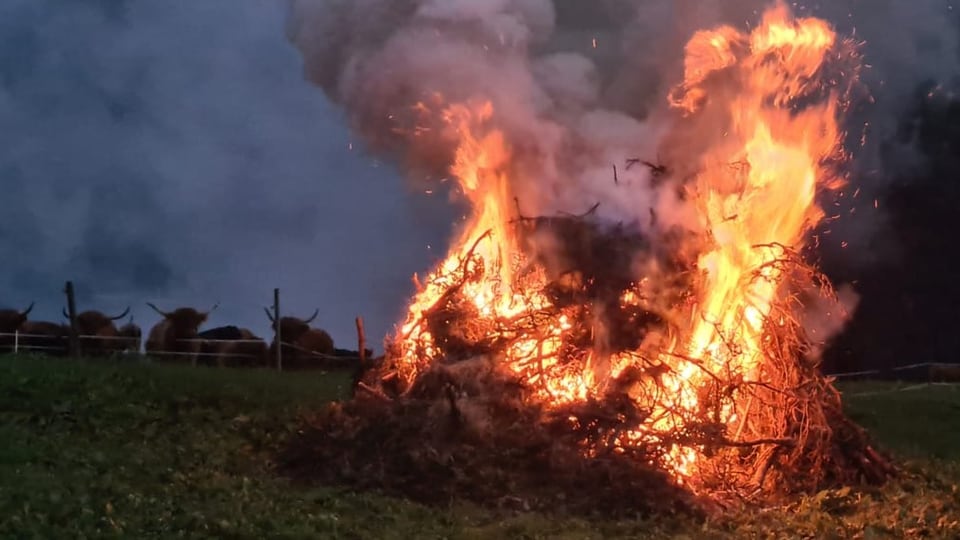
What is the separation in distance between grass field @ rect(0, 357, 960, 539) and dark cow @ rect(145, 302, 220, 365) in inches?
612

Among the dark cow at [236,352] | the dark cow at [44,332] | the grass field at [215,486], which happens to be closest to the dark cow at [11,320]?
the dark cow at [44,332]

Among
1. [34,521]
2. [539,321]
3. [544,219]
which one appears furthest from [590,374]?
[34,521]

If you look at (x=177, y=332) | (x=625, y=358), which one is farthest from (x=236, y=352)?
(x=625, y=358)

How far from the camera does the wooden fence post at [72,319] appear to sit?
21594 mm

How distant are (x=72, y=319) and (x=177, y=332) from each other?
10.0 m

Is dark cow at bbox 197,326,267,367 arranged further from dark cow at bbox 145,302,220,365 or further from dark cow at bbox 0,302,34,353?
dark cow at bbox 0,302,34,353

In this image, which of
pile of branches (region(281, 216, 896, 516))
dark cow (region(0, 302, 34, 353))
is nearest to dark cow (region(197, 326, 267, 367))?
dark cow (region(0, 302, 34, 353))

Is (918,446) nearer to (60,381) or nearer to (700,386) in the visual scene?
(700,386)

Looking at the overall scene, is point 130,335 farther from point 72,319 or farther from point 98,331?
point 72,319

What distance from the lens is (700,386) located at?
463 inches

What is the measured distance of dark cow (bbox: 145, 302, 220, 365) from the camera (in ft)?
103

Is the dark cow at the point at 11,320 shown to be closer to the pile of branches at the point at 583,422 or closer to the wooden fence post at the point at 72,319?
the wooden fence post at the point at 72,319

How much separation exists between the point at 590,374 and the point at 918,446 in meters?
6.02

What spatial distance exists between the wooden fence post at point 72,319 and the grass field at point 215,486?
5720 mm
